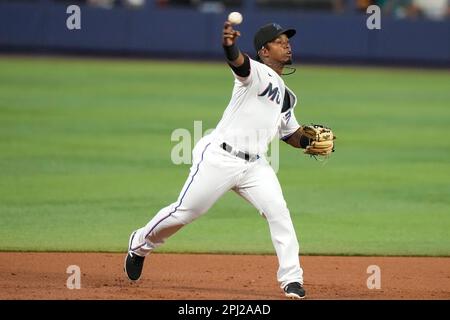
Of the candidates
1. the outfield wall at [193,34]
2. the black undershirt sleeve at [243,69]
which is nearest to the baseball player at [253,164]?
the black undershirt sleeve at [243,69]

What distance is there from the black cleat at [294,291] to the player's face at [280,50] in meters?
1.56

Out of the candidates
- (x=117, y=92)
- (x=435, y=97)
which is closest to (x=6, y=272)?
(x=117, y=92)

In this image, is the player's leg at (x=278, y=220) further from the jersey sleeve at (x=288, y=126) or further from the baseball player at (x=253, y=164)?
the jersey sleeve at (x=288, y=126)

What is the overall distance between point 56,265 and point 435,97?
1518 cm

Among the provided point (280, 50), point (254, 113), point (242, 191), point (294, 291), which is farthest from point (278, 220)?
point (280, 50)

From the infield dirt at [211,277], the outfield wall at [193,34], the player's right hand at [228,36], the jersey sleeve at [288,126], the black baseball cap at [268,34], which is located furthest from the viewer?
the outfield wall at [193,34]

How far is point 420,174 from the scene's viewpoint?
42.3ft

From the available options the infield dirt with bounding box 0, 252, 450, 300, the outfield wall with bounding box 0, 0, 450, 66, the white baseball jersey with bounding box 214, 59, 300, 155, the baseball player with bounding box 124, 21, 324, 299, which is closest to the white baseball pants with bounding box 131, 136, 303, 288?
the baseball player with bounding box 124, 21, 324, 299

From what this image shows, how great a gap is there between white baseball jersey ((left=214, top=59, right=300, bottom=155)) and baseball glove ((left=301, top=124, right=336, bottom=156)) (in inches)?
17.7

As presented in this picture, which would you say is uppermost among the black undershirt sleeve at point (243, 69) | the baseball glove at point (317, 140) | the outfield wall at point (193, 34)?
the black undershirt sleeve at point (243, 69)

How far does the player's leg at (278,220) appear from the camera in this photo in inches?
265

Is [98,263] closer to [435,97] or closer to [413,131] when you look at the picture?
[413,131]
